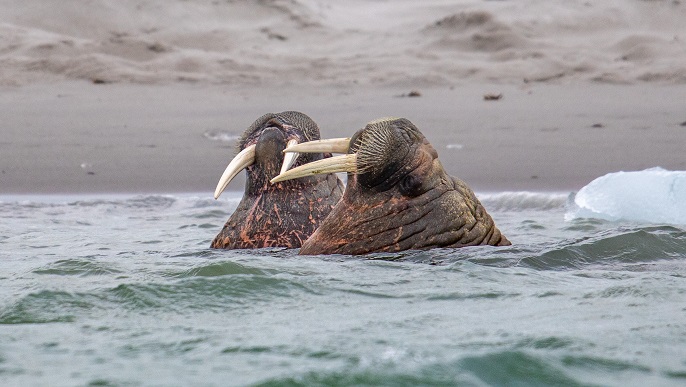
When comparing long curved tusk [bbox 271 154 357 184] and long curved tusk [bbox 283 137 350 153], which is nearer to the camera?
long curved tusk [bbox 271 154 357 184]

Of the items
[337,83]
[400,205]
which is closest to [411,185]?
[400,205]

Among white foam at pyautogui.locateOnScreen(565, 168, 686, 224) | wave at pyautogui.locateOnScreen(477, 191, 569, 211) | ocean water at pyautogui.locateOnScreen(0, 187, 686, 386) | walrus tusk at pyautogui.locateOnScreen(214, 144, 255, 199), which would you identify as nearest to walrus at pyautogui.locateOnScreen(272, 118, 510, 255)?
ocean water at pyautogui.locateOnScreen(0, 187, 686, 386)

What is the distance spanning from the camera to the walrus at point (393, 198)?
6.41m

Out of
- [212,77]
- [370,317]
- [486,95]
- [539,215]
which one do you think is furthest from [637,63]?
[370,317]

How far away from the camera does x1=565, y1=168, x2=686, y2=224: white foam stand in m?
8.52

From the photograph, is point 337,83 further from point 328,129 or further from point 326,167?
point 326,167

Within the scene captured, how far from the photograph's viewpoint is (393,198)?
649cm

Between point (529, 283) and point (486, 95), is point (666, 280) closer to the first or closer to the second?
point (529, 283)

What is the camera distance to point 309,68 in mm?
17203

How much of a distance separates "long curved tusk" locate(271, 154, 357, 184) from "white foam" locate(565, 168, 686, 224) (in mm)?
3071

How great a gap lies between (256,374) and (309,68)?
1301cm

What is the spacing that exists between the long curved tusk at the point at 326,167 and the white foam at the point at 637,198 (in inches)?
121

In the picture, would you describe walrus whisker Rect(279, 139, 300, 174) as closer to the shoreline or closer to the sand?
the shoreline

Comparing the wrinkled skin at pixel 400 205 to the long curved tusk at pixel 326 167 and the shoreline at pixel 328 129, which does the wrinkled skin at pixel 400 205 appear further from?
the shoreline at pixel 328 129
